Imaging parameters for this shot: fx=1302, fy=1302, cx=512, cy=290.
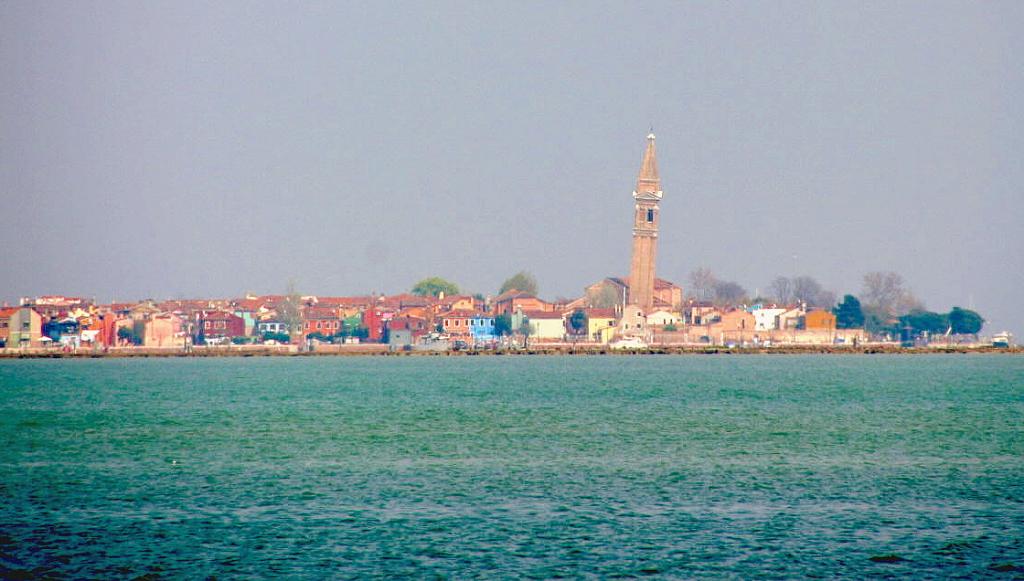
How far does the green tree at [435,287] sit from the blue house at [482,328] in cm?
2824

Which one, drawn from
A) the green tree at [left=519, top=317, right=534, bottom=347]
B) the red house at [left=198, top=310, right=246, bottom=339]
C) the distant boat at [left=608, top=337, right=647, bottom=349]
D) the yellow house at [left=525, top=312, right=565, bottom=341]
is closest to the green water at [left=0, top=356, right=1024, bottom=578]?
the distant boat at [left=608, top=337, right=647, bottom=349]

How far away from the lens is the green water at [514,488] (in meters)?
16.3

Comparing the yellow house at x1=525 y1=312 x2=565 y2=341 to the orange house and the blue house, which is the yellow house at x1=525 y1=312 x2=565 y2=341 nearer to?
the blue house

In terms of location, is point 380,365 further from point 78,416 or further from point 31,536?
point 31,536

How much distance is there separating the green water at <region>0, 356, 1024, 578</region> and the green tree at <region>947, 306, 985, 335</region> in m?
83.4

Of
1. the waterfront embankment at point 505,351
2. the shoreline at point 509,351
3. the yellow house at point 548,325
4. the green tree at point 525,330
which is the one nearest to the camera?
the shoreline at point 509,351

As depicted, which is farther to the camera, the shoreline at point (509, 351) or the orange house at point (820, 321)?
the orange house at point (820, 321)

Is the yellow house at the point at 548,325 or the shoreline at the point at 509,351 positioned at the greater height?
the yellow house at the point at 548,325

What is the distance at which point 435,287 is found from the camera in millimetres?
158125

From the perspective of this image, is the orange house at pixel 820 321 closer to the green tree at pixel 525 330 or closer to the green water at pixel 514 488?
the green tree at pixel 525 330

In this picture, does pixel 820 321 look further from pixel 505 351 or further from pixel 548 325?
pixel 505 351

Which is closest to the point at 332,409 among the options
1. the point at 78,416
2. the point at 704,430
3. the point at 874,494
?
the point at 78,416

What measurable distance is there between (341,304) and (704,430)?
340 ft

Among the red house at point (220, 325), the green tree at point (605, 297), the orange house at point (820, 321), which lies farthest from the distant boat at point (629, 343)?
the red house at point (220, 325)
